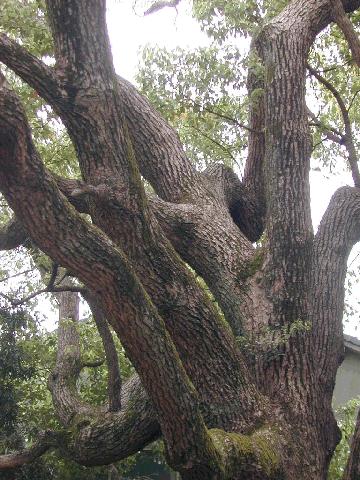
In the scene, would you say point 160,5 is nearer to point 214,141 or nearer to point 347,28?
point 214,141

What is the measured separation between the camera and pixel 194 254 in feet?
20.9

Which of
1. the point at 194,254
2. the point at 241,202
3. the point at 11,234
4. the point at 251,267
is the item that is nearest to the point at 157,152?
the point at 194,254

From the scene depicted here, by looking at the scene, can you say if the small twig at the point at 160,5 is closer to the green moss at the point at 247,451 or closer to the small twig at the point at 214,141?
the small twig at the point at 214,141

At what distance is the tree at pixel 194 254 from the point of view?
4320 millimetres

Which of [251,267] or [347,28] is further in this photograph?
[347,28]

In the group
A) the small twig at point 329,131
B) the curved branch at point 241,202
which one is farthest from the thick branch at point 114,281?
the small twig at point 329,131

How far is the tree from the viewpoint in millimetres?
4320

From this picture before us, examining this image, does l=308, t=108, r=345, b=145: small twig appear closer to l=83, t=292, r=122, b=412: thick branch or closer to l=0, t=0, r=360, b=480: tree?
A: l=0, t=0, r=360, b=480: tree

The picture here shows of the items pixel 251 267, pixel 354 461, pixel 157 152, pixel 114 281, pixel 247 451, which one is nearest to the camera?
pixel 114 281

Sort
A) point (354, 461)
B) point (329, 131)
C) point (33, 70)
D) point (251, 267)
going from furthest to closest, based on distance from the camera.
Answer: point (329, 131), point (251, 267), point (354, 461), point (33, 70)

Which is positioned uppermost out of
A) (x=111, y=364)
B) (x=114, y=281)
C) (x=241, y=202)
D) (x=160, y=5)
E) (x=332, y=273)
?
(x=160, y=5)

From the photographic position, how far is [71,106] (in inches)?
197

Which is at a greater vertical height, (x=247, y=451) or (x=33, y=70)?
(x=33, y=70)

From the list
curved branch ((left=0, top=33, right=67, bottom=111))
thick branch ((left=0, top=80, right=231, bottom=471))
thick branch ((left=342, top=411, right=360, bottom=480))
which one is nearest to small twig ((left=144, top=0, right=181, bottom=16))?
curved branch ((left=0, top=33, right=67, bottom=111))
